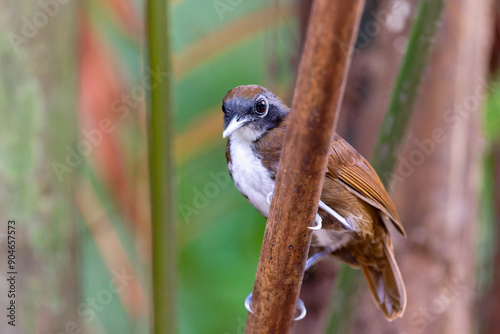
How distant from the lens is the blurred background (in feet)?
6.13

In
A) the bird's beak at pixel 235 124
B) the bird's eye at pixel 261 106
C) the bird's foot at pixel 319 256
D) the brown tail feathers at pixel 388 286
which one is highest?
the bird's eye at pixel 261 106

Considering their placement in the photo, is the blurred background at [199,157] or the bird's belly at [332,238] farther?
the bird's belly at [332,238]

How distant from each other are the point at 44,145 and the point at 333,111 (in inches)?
43.0

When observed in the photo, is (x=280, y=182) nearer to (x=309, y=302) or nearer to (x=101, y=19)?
(x=309, y=302)

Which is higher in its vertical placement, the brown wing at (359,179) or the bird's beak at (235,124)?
the bird's beak at (235,124)

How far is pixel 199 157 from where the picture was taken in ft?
12.1

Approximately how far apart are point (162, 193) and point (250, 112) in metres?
0.53

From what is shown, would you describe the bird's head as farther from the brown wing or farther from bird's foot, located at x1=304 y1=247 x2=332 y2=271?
bird's foot, located at x1=304 y1=247 x2=332 y2=271

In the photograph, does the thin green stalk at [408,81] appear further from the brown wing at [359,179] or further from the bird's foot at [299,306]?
the bird's foot at [299,306]

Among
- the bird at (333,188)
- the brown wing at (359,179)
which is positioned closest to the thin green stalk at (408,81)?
the bird at (333,188)

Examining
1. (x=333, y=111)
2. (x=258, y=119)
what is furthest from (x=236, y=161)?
(x=333, y=111)

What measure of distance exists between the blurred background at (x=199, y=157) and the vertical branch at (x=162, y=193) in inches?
2.7

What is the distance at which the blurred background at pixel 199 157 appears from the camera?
1868mm

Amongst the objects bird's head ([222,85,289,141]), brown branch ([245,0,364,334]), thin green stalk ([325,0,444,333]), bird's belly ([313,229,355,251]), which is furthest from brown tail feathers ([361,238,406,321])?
brown branch ([245,0,364,334])
